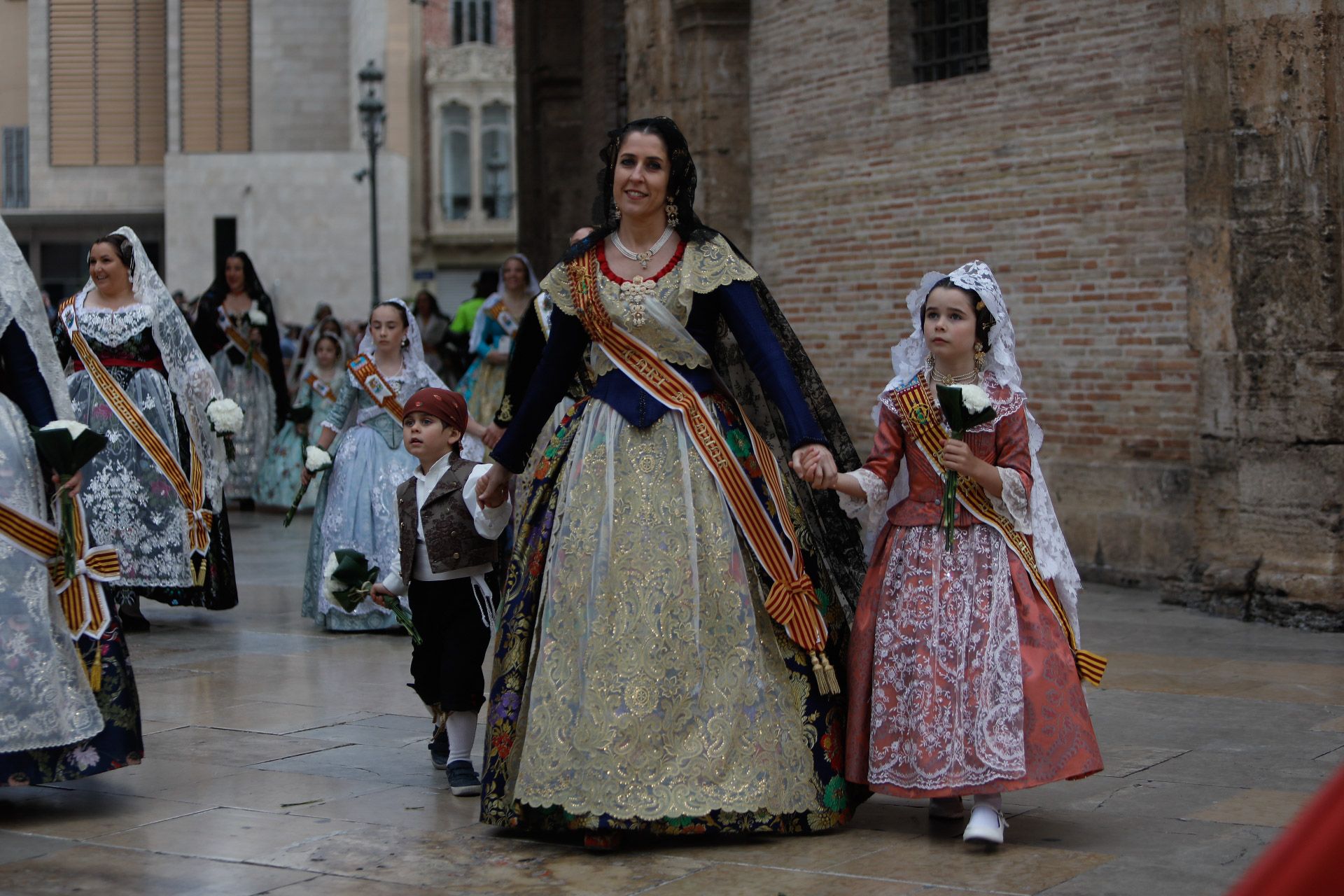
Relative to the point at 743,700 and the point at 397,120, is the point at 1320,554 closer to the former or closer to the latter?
the point at 743,700

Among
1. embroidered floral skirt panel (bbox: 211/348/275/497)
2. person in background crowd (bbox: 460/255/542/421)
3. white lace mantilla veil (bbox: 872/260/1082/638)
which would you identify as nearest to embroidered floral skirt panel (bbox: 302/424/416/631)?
person in background crowd (bbox: 460/255/542/421)

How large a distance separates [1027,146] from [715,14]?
11.8 feet

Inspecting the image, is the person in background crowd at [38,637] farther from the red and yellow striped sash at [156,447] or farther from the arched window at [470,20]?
the arched window at [470,20]

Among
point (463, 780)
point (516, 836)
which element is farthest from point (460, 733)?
point (516, 836)

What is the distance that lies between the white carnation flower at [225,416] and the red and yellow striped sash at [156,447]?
1.47 ft

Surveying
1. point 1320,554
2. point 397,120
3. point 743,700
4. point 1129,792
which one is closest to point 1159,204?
point 1320,554

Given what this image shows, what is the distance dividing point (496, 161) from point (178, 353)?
145 ft

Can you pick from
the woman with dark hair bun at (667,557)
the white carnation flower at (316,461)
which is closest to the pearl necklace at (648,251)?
the woman with dark hair bun at (667,557)

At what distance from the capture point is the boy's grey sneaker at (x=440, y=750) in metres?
5.95

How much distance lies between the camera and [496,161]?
52312 mm

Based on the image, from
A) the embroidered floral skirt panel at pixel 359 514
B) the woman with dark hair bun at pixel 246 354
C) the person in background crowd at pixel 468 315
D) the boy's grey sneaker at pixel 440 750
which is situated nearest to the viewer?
the boy's grey sneaker at pixel 440 750

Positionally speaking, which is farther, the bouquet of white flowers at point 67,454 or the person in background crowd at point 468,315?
the person in background crowd at point 468,315

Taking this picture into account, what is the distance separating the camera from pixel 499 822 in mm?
4988
